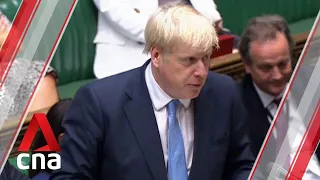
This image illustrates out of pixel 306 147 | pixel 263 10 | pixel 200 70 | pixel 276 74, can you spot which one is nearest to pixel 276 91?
pixel 276 74

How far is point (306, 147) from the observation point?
810mm

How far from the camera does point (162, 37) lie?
1.10 metres

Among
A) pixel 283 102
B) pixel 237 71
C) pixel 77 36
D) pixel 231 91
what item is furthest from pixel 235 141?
pixel 77 36

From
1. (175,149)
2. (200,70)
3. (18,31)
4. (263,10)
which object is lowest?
(263,10)

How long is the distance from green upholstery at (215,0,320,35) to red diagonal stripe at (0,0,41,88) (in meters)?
2.05

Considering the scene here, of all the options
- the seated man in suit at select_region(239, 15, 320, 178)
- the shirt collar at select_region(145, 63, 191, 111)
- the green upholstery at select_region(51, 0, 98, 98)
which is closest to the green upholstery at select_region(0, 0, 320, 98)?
the green upholstery at select_region(51, 0, 98, 98)

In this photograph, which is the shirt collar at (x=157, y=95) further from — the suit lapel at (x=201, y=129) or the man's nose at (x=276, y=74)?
the man's nose at (x=276, y=74)

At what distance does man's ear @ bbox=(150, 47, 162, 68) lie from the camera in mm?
1132

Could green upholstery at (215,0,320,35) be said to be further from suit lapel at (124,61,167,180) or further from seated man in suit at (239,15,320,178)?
suit lapel at (124,61,167,180)

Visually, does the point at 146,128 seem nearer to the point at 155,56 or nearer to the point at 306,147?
the point at 155,56

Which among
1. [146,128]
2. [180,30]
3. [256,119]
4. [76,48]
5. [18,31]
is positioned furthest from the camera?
[76,48]

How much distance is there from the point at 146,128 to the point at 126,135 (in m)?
0.04

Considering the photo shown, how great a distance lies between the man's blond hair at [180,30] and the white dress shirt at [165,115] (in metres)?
0.11

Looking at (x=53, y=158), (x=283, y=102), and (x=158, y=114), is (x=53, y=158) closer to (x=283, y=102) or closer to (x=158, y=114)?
(x=158, y=114)
